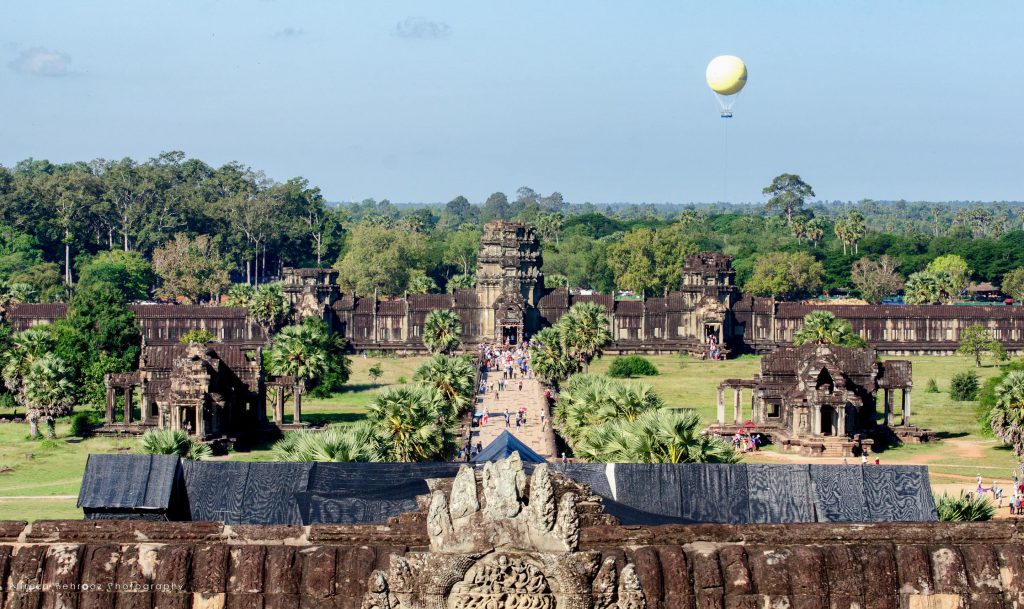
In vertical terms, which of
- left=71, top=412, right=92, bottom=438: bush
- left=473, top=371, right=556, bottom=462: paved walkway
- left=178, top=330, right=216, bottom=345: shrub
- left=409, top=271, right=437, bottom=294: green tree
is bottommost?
left=71, top=412, right=92, bottom=438: bush

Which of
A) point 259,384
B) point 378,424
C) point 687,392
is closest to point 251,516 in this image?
point 378,424

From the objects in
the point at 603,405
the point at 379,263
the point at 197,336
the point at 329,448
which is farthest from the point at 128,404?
the point at 379,263

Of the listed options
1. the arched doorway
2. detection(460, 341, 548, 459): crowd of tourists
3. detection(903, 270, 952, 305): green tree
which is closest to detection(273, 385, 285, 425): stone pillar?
detection(460, 341, 548, 459): crowd of tourists

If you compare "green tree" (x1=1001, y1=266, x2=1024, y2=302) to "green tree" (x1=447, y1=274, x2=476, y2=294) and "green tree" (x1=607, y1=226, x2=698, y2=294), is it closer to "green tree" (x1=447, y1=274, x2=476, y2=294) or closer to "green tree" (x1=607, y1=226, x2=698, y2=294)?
"green tree" (x1=607, y1=226, x2=698, y2=294)

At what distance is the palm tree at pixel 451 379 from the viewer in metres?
65.4

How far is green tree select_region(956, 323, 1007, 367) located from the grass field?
5.49 metres

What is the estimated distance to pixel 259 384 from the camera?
72.1m

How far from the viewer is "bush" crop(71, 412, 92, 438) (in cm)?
7281

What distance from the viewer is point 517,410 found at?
75750mm

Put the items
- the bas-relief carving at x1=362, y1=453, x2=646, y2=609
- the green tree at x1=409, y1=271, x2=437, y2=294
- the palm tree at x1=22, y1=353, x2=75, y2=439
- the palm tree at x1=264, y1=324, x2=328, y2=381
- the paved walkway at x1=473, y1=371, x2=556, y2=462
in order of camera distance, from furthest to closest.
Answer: the green tree at x1=409, y1=271, x2=437, y2=294, the palm tree at x1=264, y1=324, x2=328, y2=381, the palm tree at x1=22, y1=353, x2=75, y2=439, the paved walkway at x1=473, y1=371, x2=556, y2=462, the bas-relief carving at x1=362, y1=453, x2=646, y2=609

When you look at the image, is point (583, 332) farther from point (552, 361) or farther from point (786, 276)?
point (786, 276)

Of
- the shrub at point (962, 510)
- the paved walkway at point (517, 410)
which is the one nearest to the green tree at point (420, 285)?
the paved walkway at point (517, 410)

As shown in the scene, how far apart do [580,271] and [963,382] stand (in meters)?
96.0

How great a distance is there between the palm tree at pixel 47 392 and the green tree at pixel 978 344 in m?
65.5
